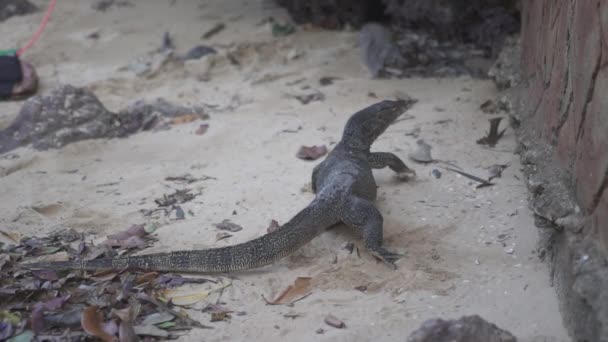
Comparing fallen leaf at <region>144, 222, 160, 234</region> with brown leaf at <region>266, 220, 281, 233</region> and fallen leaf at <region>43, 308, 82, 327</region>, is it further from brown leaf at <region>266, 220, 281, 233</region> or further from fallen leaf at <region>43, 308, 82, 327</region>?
fallen leaf at <region>43, 308, 82, 327</region>

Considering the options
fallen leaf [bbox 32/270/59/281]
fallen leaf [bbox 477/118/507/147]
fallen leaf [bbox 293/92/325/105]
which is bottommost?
fallen leaf [bbox 32/270/59/281]

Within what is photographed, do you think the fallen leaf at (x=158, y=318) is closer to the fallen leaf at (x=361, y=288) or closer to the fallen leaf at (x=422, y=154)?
the fallen leaf at (x=361, y=288)

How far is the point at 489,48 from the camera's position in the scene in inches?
309

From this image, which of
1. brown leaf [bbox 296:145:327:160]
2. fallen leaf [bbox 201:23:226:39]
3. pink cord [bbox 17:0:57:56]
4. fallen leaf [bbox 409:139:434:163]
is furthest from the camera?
pink cord [bbox 17:0:57:56]

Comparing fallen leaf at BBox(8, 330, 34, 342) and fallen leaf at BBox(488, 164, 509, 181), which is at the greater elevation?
fallen leaf at BBox(488, 164, 509, 181)

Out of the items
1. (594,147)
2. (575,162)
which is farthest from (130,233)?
(594,147)

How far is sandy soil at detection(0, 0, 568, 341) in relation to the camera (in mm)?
3762

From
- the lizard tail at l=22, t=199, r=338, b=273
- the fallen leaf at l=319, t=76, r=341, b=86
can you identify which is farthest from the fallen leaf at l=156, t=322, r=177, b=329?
the fallen leaf at l=319, t=76, r=341, b=86

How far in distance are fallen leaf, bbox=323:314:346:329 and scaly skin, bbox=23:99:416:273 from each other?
682 mm

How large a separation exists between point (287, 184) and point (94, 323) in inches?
90.5

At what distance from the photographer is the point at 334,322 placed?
3.64m

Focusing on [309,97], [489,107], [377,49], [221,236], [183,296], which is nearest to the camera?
[183,296]

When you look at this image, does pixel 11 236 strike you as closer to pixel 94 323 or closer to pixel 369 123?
pixel 94 323

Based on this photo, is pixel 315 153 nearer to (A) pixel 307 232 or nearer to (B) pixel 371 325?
(A) pixel 307 232
